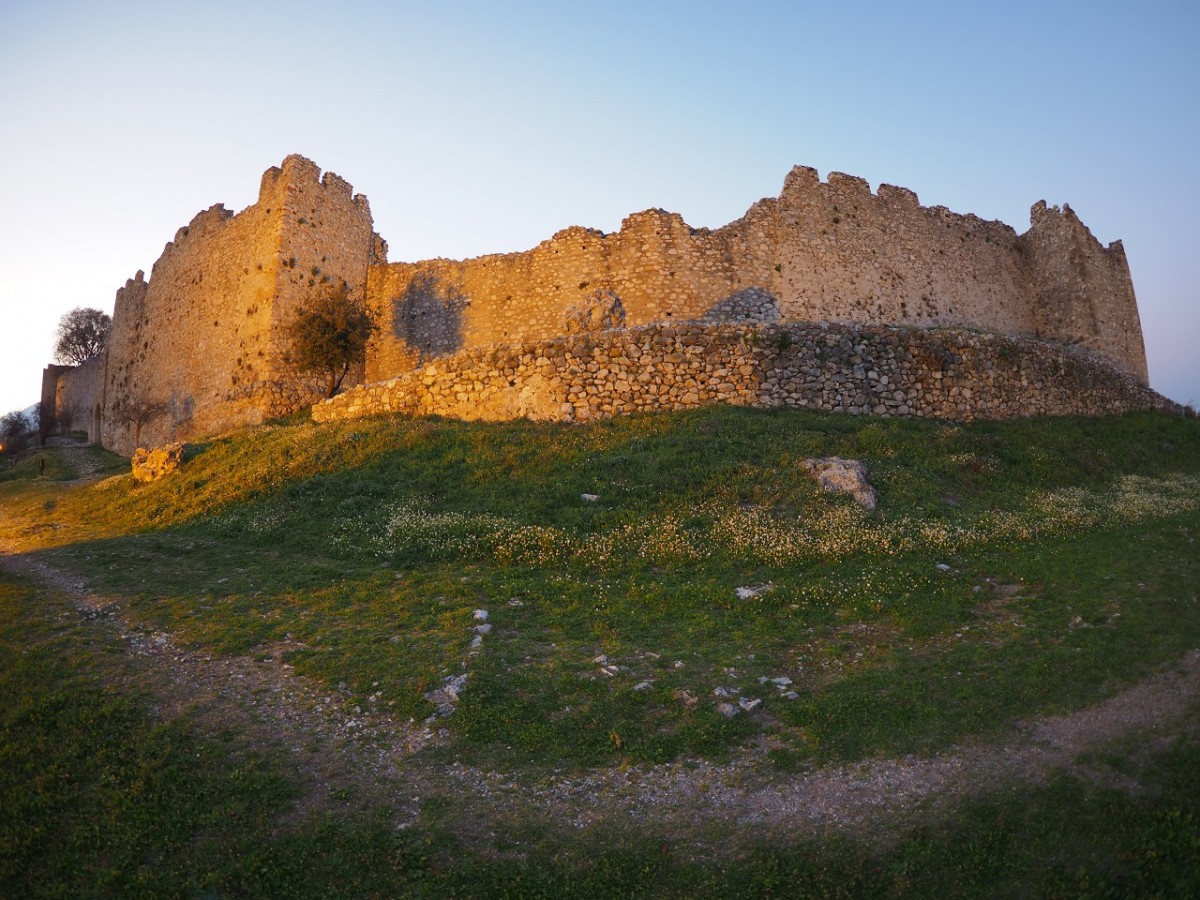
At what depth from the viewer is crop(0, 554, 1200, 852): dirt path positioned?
561 cm

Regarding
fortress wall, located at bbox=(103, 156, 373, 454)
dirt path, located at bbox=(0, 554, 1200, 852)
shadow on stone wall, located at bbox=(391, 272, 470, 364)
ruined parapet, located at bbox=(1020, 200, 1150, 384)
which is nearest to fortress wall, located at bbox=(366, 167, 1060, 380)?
shadow on stone wall, located at bbox=(391, 272, 470, 364)

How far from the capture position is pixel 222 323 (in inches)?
1169

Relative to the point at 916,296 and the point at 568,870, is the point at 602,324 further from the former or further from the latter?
the point at 568,870

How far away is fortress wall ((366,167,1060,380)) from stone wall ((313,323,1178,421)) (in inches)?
314

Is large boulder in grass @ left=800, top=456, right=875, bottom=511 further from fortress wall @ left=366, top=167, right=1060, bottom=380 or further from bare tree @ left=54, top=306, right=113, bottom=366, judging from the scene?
bare tree @ left=54, top=306, right=113, bottom=366

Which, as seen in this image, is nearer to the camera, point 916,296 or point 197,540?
point 197,540

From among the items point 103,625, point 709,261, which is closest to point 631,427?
point 103,625

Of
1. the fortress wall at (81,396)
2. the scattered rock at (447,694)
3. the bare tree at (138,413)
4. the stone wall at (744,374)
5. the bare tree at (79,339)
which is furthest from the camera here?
the bare tree at (79,339)

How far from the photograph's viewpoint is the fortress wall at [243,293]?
27.7 meters

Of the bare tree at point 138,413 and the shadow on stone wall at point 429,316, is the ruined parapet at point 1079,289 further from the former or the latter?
the bare tree at point 138,413

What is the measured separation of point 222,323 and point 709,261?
19.3m

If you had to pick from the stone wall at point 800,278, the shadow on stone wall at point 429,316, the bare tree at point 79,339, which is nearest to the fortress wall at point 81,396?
the bare tree at point 79,339

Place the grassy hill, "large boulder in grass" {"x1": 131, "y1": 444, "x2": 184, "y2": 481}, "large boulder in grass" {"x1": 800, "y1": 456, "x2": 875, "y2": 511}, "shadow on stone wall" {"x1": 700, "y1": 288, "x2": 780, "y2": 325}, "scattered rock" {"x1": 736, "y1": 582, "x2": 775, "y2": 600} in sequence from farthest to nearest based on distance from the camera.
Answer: "shadow on stone wall" {"x1": 700, "y1": 288, "x2": 780, "y2": 325}, "large boulder in grass" {"x1": 131, "y1": 444, "x2": 184, "y2": 481}, "large boulder in grass" {"x1": 800, "y1": 456, "x2": 875, "y2": 511}, "scattered rock" {"x1": 736, "y1": 582, "x2": 775, "y2": 600}, the grassy hill

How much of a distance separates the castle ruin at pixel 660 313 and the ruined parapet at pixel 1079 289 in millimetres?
96
